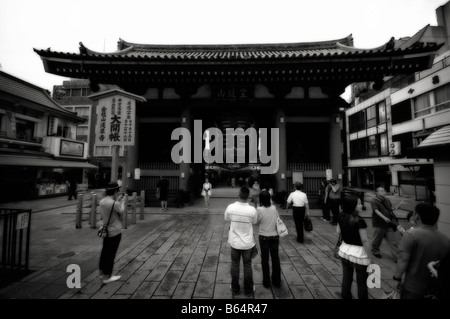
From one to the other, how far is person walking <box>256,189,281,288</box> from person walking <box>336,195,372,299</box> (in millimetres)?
981

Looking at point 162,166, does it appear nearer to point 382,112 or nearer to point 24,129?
point 24,129

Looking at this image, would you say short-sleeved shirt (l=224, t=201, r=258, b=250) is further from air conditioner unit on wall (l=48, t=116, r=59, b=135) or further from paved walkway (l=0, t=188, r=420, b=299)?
air conditioner unit on wall (l=48, t=116, r=59, b=135)

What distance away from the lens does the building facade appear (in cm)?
1403

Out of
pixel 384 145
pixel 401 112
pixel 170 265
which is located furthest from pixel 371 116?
pixel 170 265

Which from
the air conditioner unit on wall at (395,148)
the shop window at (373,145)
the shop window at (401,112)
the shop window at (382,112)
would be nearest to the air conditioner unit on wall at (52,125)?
the air conditioner unit on wall at (395,148)

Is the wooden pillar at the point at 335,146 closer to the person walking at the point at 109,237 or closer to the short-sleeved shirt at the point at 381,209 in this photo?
the short-sleeved shirt at the point at 381,209

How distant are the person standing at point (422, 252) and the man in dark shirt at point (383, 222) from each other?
8.37 feet

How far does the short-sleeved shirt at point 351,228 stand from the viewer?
2791mm

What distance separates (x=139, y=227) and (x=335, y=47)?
1440 centimetres

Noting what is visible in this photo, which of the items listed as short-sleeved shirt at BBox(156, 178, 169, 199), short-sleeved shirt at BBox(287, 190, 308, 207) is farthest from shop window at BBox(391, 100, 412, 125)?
short-sleeved shirt at BBox(156, 178, 169, 199)

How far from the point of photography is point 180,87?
988 cm

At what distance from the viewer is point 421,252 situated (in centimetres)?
225
